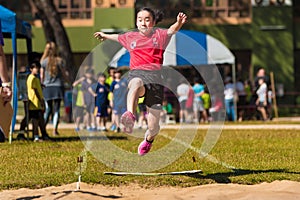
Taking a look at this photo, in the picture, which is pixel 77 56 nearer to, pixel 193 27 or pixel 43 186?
pixel 193 27

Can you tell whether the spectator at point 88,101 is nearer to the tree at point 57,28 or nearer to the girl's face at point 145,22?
the tree at point 57,28

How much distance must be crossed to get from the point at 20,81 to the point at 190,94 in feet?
40.0

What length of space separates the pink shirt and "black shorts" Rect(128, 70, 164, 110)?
2.6 inches

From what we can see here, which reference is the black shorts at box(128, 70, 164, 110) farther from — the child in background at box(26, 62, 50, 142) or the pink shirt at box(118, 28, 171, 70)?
the child in background at box(26, 62, 50, 142)

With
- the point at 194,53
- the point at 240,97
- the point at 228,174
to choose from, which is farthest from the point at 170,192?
the point at 240,97

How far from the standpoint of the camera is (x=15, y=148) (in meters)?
13.9

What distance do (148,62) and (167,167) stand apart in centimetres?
165

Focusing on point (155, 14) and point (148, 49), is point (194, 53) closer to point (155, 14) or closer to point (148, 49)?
point (155, 14)

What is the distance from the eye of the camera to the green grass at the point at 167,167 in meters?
9.41

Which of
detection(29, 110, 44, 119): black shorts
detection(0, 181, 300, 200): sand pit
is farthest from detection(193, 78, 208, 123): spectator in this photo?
detection(0, 181, 300, 200): sand pit

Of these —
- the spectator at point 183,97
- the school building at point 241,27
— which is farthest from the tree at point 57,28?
the school building at point 241,27

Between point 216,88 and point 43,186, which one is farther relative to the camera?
Result: point 216,88

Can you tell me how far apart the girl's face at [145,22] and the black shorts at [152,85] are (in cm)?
54

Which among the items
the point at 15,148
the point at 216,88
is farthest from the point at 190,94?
the point at 15,148
